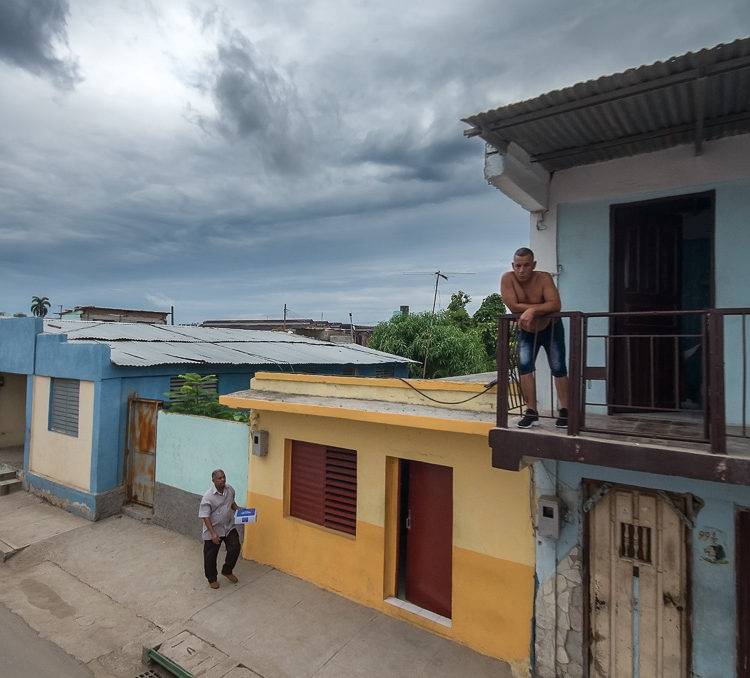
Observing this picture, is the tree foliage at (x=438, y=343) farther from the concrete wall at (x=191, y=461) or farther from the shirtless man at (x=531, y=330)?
the shirtless man at (x=531, y=330)

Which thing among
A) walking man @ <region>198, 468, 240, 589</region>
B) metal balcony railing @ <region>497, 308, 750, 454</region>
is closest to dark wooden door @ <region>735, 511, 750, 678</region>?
metal balcony railing @ <region>497, 308, 750, 454</region>

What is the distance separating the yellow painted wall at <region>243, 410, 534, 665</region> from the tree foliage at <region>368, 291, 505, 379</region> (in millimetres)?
10185

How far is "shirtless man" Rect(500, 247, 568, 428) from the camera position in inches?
164

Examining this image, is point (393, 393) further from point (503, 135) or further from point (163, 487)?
point (163, 487)

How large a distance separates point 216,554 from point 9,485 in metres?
8.16

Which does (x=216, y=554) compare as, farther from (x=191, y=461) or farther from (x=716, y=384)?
(x=716, y=384)

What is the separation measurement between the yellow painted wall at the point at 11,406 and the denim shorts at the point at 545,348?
15659mm

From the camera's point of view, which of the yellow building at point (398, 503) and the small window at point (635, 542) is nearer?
the small window at point (635, 542)

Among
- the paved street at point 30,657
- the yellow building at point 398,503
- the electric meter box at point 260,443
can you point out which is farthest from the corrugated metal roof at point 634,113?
the paved street at point 30,657

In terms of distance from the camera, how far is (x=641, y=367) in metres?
5.03

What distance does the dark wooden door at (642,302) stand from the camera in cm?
492

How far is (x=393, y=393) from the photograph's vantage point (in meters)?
6.38

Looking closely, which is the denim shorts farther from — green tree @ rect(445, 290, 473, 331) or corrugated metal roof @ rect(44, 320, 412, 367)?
green tree @ rect(445, 290, 473, 331)

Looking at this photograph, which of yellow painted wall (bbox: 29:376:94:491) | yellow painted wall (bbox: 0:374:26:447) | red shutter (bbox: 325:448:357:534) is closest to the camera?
red shutter (bbox: 325:448:357:534)
